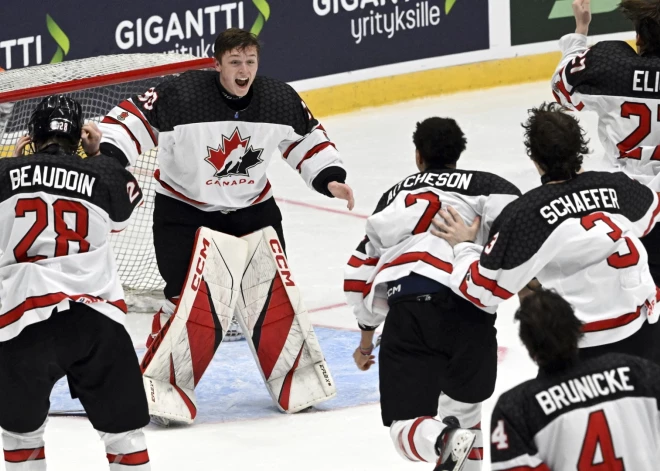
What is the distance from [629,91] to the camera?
399cm

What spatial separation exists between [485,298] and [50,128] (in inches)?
43.2

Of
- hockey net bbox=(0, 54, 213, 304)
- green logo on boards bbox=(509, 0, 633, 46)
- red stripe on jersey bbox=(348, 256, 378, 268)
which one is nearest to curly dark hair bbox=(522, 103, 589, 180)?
red stripe on jersey bbox=(348, 256, 378, 268)

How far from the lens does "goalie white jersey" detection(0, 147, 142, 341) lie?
340 centimetres

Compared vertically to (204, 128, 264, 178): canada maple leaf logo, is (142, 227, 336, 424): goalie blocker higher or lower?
lower

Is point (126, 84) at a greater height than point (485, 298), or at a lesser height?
greater

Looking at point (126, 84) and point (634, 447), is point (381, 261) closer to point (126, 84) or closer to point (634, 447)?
point (634, 447)

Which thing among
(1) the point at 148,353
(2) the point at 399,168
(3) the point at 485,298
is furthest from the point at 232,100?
(2) the point at 399,168

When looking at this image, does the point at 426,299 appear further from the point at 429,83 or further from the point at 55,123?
the point at 429,83

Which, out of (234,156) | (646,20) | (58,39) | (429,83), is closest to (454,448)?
(646,20)

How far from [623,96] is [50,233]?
1.61 meters

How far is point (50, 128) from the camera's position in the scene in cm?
347

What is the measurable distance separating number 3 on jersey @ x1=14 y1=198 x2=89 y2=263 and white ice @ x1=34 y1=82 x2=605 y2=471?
3.35 feet

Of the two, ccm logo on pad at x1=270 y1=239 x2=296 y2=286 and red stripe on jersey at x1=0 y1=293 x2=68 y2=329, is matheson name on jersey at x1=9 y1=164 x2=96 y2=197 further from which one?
ccm logo on pad at x1=270 y1=239 x2=296 y2=286

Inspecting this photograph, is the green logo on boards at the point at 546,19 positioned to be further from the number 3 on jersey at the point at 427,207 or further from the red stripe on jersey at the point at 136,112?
the number 3 on jersey at the point at 427,207
